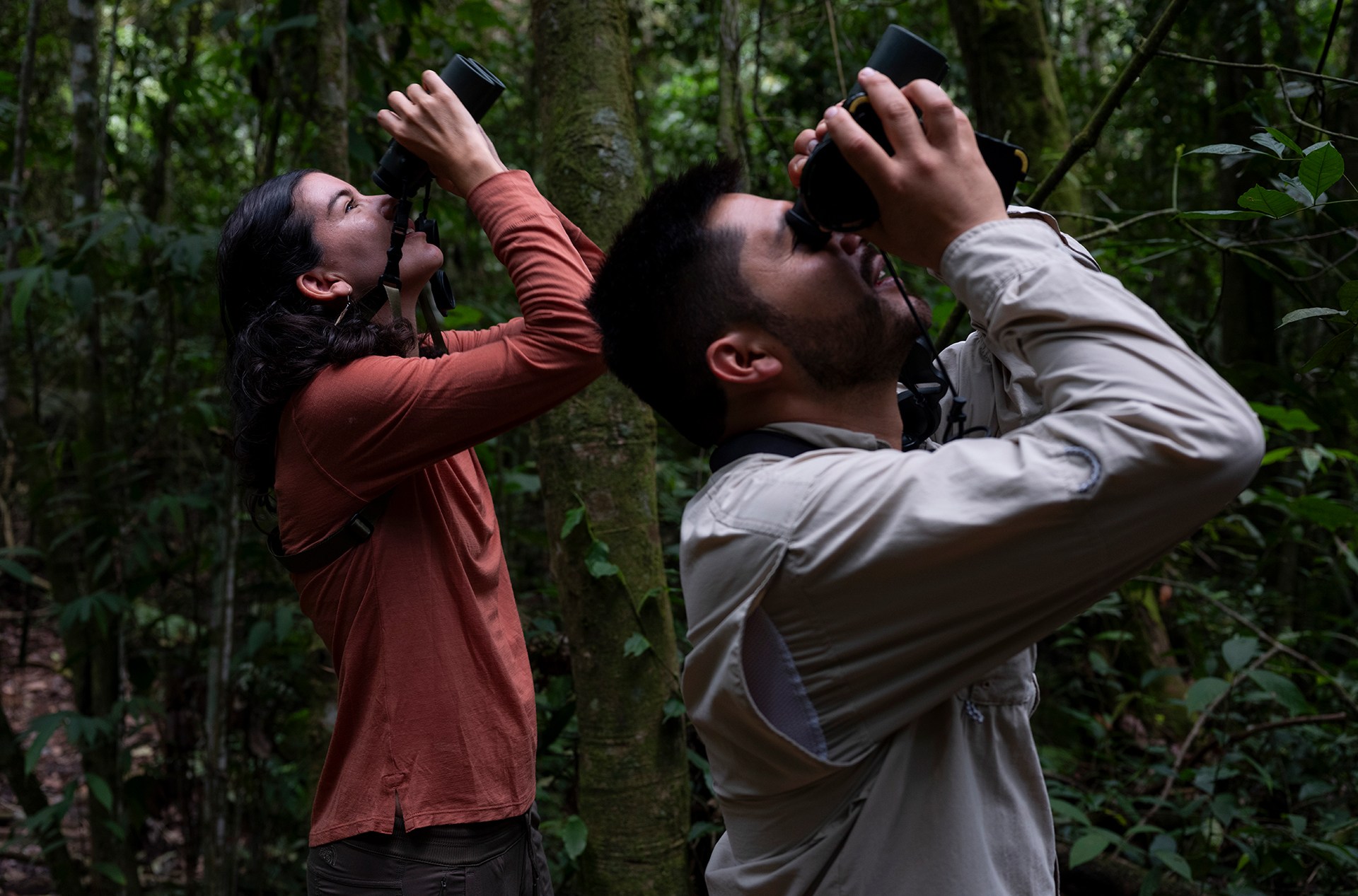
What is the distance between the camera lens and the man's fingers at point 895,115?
962mm

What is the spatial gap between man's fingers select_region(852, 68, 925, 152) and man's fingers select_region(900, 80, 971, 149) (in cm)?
1

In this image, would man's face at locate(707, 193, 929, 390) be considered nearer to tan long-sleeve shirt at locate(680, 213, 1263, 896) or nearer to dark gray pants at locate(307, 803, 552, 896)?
tan long-sleeve shirt at locate(680, 213, 1263, 896)

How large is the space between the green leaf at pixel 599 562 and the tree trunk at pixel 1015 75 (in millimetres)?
2436

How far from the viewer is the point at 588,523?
2518 mm

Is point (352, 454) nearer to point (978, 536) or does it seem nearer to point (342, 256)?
point (342, 256)

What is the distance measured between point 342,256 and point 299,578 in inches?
23.1

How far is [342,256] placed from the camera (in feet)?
6.07

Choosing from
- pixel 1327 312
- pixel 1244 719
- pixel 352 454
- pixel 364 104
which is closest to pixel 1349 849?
pixel 1244 719

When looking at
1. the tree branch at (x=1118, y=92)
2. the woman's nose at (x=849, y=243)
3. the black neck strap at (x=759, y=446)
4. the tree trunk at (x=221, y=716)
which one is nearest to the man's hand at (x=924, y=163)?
the woman's nose at (x=849, y=243)

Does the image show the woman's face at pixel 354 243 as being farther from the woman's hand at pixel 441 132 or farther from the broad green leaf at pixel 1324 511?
the broad green leaf at pixel 1324 511

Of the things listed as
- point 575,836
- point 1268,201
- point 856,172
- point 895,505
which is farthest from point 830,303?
point 575,836

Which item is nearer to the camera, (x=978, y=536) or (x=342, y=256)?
(x=978, y=536)

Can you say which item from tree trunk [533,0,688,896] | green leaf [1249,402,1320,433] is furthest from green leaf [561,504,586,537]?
green leaf [1249,402,1320,433]

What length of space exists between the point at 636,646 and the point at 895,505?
1653 millimetres
